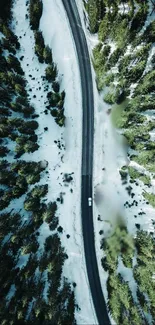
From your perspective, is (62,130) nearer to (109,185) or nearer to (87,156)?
(87,156)

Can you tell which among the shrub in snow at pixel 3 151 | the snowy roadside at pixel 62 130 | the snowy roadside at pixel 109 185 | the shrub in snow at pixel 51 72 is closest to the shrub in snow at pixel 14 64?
the snowy roadside at pixel 62 130

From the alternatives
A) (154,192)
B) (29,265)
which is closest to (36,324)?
(29,265)

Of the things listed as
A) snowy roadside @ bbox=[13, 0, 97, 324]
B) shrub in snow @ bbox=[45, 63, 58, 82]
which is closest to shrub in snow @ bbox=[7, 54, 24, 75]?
snowy roadside @ bbox=[13, 0, 97, 324]

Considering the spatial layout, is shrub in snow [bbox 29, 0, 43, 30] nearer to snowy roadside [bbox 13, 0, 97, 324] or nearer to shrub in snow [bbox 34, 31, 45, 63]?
snowy roadside [bbox 13, 0, 97, 324]

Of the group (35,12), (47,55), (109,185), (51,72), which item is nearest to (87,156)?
(109,185)

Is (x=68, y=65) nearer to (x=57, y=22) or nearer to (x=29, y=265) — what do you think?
(x=57, y=22)

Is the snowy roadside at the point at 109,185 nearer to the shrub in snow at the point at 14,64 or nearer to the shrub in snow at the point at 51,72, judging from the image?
the shrub in snow at the point at 51,72
